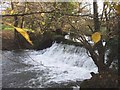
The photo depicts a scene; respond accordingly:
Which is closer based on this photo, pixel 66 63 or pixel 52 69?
pixel 52 69

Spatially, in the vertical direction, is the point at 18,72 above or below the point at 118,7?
below

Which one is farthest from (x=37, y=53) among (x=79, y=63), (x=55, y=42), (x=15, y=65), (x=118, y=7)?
(x=118, y=7)

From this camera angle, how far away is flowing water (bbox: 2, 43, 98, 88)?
671 cm

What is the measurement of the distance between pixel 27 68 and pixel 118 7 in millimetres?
7616

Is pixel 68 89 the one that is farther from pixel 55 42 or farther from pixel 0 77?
pixel 55 42

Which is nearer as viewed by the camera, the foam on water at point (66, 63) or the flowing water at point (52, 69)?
the flowing water at point (52, 69)

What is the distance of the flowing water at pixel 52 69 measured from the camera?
6707 mm

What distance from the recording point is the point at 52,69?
26.4 ft

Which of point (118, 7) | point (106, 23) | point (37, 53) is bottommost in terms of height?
point (37, 53)

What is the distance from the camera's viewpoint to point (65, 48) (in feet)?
32.3

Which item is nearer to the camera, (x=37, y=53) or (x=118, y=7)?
(x=118, y=7)

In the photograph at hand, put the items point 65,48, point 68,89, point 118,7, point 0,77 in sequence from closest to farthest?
point 118,7, point 68,89, point 0,77, point 65,48

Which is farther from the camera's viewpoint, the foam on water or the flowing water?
the foam on water

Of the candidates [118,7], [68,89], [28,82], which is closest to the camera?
[118,7]
